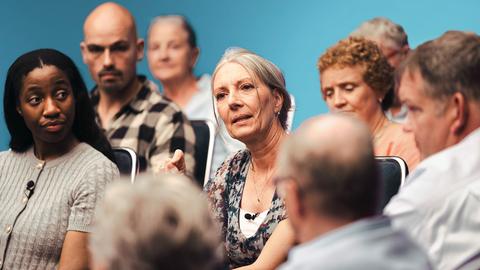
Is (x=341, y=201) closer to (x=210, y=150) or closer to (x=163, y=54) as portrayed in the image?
(x=210, y=150)

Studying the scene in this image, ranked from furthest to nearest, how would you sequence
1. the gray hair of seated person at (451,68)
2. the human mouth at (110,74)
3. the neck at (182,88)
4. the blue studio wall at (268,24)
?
the neck at (182,88), the blue studio wall at (268,24), the human mouth at (110,74), the gray hair of seated person at (451,68)

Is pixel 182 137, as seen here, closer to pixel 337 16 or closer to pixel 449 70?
pixel 337 16

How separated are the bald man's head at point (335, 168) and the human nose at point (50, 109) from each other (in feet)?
5.71

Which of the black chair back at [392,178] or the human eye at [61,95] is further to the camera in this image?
the human eye at [61,95]

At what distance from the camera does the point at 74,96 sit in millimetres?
3592

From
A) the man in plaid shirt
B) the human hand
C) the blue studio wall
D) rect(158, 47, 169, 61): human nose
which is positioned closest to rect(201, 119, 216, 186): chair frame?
the man in plaid shirt

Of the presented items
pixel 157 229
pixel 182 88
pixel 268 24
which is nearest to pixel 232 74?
pixel 157 229

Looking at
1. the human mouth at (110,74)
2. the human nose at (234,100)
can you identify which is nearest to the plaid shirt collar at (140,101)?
the human mouth at (110,74)

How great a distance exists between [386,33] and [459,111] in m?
2.57

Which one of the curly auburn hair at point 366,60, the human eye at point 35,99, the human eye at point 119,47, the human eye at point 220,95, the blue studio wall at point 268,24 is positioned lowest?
the human eye at point 35,99

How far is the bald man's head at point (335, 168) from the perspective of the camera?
6.17ft

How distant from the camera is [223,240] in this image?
3498mm

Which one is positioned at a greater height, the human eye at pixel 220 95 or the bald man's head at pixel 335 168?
the human eye at pixel 220 95

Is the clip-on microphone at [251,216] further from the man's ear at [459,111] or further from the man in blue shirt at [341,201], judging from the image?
the man in blue shirt at [341,201]
